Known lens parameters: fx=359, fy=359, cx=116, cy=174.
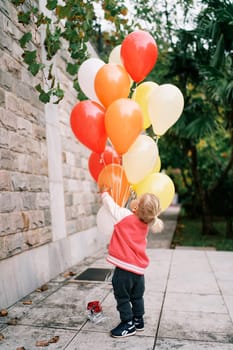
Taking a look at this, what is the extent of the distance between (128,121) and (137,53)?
0.66m

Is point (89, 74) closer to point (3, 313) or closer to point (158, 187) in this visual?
point (158, 187)

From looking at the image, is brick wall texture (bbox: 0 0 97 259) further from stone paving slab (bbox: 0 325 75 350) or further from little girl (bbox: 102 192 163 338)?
little girl (bbox: 102 192 163 338)

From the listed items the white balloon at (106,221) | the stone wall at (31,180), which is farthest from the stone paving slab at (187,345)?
the stone wall at (31,180)

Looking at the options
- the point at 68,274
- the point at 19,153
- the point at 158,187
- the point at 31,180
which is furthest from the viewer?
the point at 68,274

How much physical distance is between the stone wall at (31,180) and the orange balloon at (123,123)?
50.3 inches

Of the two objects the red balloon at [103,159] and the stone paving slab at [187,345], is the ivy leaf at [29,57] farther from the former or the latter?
the stone paving slab at [187,345]

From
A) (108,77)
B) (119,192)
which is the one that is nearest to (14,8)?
(108,77)

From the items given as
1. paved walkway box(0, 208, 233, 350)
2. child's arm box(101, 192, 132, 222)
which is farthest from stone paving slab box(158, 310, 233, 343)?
child's arm box(101, 192, 132, 222)

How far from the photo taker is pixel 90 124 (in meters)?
3.10

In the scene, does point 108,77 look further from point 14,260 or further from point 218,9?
point 218,9

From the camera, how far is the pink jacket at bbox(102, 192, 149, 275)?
280cm

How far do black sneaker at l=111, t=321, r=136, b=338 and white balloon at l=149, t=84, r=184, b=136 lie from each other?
1727 millimetres

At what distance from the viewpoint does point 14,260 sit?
148 inches

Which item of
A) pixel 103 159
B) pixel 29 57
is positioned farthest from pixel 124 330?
pixel 29 57
